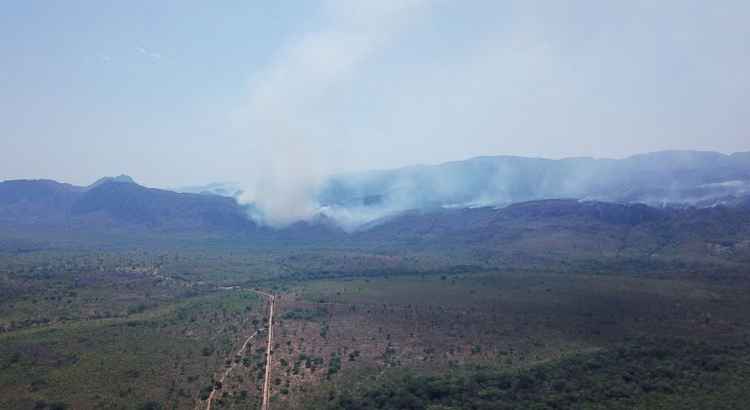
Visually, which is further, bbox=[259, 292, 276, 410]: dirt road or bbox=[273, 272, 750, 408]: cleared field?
bbox=[273, 272, 750, 408]: cleared field

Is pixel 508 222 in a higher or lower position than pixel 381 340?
higher

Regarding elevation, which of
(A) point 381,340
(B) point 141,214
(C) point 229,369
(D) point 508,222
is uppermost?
(B) point 141,214

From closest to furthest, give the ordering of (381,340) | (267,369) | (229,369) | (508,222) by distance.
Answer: (229,369)
(267,369)
(381,340)
(508,222)

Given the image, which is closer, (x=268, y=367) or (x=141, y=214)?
(x=268, y=367)

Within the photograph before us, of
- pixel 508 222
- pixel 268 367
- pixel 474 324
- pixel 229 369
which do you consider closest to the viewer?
pixel 229 369

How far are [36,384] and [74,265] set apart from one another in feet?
229

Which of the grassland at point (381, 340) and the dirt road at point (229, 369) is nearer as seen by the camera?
the dirt road at point (229, 369)

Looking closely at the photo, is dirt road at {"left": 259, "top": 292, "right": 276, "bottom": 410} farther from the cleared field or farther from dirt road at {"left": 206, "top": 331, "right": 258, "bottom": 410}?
dirt road at {"left": 206, "top": 331, "right": 258, "bottom": 410}

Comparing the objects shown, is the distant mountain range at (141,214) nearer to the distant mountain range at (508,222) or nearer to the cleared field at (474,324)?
the distant mountain range at (508,222)

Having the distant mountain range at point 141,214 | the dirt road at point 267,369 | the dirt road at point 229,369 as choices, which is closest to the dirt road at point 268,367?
the dirt road at point 267,369

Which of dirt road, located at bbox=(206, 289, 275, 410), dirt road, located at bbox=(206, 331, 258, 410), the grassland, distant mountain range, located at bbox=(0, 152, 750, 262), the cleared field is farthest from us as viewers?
distant mountain range, located at bbox=(0, 152, 750, 262)

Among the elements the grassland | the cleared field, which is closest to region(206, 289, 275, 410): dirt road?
the grassland

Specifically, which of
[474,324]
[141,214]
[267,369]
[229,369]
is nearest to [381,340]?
[474,324]

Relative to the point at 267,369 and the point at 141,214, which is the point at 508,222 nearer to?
the point at 267,369
